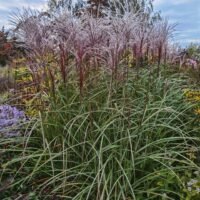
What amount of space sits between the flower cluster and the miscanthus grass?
0.09 metres

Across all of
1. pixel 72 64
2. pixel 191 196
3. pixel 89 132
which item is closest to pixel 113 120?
pixel 89 132

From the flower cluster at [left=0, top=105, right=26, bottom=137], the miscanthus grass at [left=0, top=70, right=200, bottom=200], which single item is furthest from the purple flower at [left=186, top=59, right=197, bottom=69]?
the flower cluster at [left=0, top=105, right=26, bottom=137]

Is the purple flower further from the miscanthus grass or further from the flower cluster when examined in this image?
the flower cluster

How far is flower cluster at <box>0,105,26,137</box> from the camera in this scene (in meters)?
4.25

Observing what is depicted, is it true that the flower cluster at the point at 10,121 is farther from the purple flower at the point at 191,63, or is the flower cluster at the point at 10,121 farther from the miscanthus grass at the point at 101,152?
the purple flower at the point at 191,63

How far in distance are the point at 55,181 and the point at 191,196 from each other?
1035 millimetres

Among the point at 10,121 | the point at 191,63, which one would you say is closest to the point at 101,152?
the point at 10,121

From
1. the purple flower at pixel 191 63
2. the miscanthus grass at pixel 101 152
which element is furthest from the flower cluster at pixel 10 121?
the purple flower at pixel 191 63

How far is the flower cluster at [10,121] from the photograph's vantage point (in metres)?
4.25

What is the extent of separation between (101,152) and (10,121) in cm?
128

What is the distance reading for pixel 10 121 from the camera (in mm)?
4418

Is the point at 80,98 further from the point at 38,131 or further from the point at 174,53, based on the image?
the point at 174,53

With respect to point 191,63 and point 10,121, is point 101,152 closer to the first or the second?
point 10,121

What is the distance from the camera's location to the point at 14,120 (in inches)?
174
